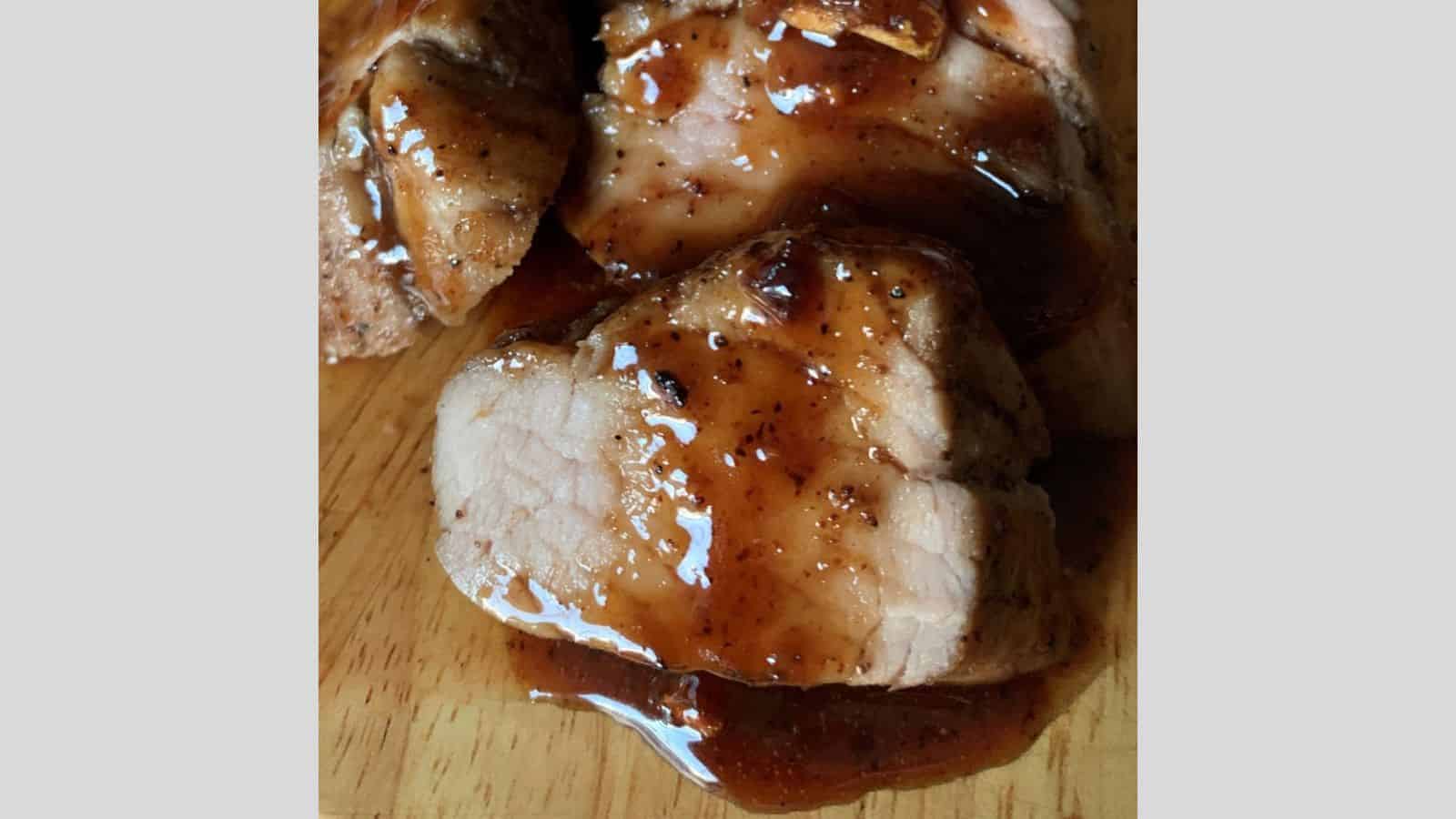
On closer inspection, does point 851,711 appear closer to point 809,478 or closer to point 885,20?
point 809,478

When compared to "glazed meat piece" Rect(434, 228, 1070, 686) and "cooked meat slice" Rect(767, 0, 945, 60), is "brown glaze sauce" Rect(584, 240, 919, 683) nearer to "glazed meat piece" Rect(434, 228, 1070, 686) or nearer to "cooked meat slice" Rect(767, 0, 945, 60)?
"glazed meat piece" Rect(434, 228, 1070, 686)

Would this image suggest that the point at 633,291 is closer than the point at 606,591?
No

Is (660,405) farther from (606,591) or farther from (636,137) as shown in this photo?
(636,137)

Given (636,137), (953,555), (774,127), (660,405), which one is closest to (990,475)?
(953,555)

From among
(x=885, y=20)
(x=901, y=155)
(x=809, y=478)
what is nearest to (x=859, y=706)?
(x=809, y=478)

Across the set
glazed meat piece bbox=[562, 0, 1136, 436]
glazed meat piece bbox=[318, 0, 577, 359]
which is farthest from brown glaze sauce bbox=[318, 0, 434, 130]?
glazed meat piece bbox=[562, 0, 1136, 436]

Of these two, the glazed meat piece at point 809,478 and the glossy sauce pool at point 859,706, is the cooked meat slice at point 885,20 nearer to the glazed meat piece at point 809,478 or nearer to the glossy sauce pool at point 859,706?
the glazed meat piece at point 809,478
